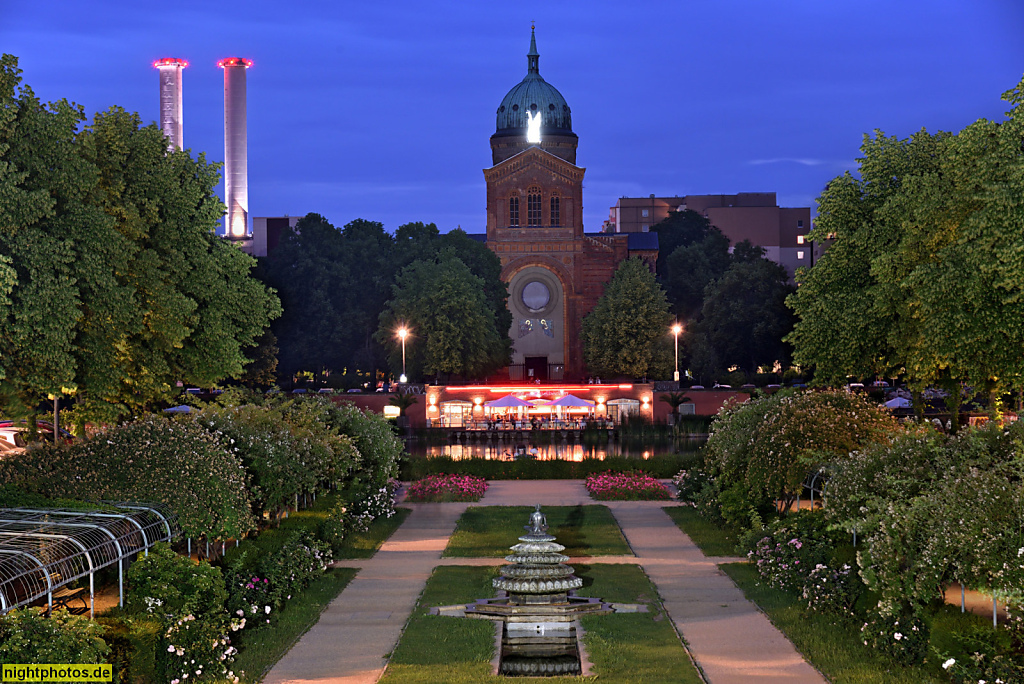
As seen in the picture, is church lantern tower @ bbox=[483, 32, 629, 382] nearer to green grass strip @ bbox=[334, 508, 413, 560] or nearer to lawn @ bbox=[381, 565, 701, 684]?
green grass strip @ bbox=[334, 508, 413, 560]

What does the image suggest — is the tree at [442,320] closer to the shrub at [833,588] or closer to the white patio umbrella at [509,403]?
the white patio umbrella at [509,403]

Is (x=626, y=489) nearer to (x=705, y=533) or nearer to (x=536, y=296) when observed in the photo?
(x=705, y=533)

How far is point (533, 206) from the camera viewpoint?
94.1 meters

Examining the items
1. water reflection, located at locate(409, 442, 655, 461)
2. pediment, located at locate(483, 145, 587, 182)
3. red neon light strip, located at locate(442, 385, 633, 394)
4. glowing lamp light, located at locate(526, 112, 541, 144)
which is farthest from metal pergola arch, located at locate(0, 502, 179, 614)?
glowing lamp light, located at locate(526, 112, 541, 144)

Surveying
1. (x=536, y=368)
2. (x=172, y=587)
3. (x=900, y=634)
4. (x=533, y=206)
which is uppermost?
(x=533, y=206)

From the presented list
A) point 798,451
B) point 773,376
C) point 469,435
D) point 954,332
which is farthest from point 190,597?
point 773,376

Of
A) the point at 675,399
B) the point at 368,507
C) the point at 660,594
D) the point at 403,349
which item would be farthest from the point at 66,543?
the point at 403,349

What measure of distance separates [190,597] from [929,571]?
34.9 ft

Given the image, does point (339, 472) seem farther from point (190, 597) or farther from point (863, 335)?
point (863, 335)

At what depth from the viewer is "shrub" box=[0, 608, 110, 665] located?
12.8 metres

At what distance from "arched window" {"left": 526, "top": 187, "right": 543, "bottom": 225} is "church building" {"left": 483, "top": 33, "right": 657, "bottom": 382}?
8 cm

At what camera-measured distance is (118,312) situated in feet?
99.8

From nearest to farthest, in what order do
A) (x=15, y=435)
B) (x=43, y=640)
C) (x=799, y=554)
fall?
(x=43, y=640), (x=799, y=554), (x=15, y=435)

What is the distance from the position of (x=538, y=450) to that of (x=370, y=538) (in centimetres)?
2674
